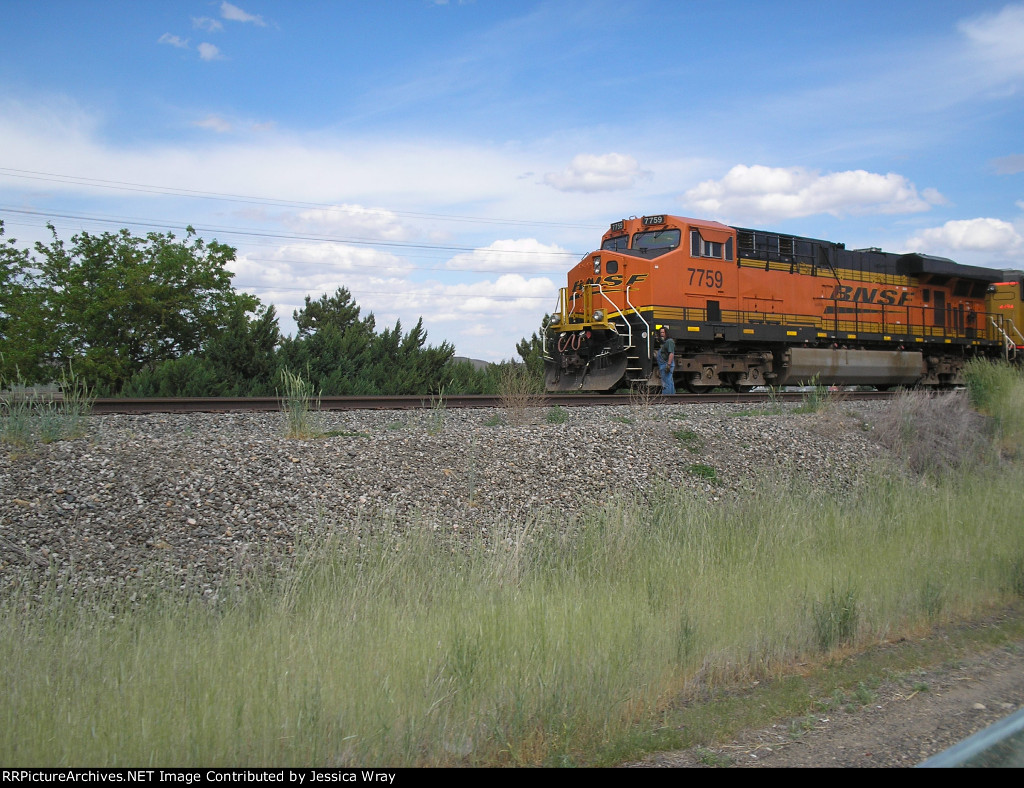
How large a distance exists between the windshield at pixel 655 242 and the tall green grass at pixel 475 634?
402 inches

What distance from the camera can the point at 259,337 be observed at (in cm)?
1720

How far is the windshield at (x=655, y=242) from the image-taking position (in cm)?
1639

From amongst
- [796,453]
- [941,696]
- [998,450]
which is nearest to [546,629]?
[941,696]

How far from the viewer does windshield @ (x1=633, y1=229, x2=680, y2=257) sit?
53.8 feet

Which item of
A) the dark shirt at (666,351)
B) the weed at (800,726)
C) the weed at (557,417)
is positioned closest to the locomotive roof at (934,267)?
the dark shirt at (666,351)

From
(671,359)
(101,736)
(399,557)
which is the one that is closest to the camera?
(101,736)

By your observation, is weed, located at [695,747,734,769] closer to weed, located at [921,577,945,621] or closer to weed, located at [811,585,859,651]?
weed, located at [811,585,859,651]

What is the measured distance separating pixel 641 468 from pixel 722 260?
1000cm

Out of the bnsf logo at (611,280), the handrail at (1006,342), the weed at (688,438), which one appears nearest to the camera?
the weed at (688,438)

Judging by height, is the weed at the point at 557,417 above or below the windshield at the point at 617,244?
below

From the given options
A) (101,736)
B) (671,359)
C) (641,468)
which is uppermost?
(671,359)

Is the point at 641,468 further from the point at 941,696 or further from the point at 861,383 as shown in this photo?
the point at 861,383

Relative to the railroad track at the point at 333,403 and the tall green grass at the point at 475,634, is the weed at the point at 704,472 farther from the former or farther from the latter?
the railroad track at the point at 333,403

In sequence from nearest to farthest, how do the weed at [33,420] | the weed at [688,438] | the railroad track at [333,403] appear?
1. the weed at [33,420]
2. the weed at [688,438]
3. the railroad track at [333,403]
